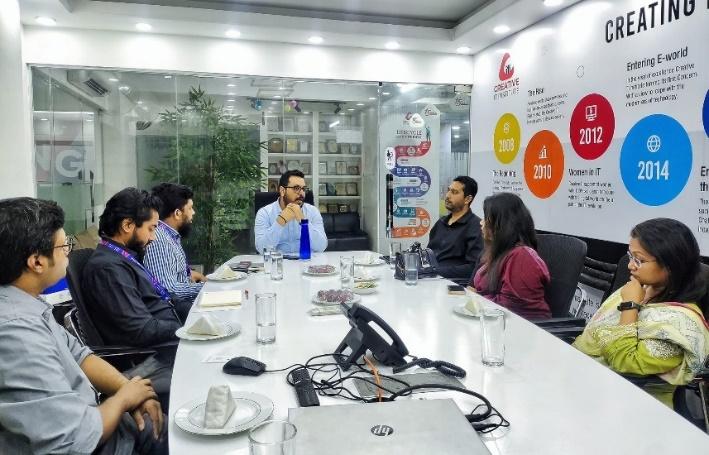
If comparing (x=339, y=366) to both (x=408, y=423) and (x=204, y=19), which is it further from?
(x=204, y=19)

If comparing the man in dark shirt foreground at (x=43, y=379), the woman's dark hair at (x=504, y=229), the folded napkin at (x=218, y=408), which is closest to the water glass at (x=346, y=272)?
the woman's dark hair at (x=504, y=229)

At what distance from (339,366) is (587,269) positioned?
9.23 feet

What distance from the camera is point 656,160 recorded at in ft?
10.4

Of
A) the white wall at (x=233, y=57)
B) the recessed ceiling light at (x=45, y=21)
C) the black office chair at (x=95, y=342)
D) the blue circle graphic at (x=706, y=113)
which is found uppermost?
the recessed ceiling light at (x=45, y=21)

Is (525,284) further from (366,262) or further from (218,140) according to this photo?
(218,140)

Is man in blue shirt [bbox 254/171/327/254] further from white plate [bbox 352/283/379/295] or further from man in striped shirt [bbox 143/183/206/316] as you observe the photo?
white plate [bbox 352/283/379/295]

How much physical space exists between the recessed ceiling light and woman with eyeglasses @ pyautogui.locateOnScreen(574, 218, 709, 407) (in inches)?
180

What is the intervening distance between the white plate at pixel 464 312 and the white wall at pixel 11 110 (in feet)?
10.5

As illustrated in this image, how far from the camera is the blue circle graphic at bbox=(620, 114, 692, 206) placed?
3.00 m

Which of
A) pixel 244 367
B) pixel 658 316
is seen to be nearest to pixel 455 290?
pixel 658 316

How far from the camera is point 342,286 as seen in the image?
2.50 meters

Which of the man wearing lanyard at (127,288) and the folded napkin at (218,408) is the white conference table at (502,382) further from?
the man wearing lanyard at (127,288)

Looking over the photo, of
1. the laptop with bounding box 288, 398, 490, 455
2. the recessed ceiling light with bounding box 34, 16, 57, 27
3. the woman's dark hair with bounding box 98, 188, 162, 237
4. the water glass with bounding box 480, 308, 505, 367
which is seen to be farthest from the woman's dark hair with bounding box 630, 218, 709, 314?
the recessed ceiling light with bounding box 34, 16, 57, 27

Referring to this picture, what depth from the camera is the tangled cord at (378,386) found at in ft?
3.70
